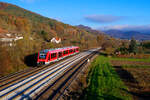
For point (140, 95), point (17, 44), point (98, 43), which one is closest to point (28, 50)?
point (17, 44)

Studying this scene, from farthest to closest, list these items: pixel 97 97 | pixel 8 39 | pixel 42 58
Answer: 1. pixel 8 39
2. pixel 42 58
3. pixel 97 97

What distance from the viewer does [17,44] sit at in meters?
27.4

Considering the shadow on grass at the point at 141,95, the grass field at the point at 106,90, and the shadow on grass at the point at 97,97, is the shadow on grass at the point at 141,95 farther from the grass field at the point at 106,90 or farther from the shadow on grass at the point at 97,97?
the shadow on grass at the point at 97,97

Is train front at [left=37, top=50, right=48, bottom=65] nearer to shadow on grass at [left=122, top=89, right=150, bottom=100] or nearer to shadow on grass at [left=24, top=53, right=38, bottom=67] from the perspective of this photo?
shadow on grass at [left=24, top=53, right=38, bottom=67]

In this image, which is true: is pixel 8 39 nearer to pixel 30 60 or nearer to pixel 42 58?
pixel 30 60

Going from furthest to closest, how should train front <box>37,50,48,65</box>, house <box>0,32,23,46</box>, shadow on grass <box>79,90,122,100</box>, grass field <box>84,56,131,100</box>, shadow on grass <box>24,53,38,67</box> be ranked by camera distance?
shadow on grass <box>24,53,38,67</box> < house <box>0,32,23,46</box> < train front <box>37,50,48,65</box> < grass field <box>84,56,131,100</box> < shadow on grass <box>79,90,122,100</box>

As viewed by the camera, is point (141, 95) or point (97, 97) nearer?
point (97, 97)

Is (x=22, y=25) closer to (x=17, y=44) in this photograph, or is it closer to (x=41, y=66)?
(x=17, y=44)

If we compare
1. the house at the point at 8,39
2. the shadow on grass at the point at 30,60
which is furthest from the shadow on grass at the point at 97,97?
the house at the point at 8,39

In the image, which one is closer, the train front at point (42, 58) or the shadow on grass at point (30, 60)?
the train front at point (42, 58)

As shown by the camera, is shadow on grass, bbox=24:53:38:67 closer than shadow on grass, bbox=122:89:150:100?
No

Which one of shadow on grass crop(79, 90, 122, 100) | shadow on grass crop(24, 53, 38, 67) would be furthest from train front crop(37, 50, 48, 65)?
shadow on grass crop(79, 90, 122, 100)

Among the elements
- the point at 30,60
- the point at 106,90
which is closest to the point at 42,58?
the point at 30,60

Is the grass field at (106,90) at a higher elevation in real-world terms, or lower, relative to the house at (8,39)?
lower
